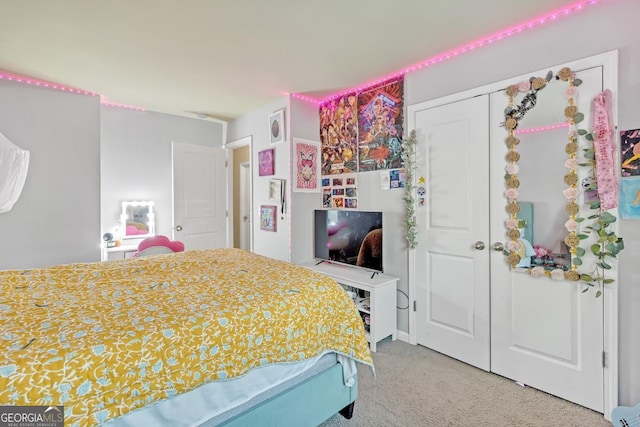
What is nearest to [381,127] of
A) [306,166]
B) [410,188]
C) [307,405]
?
[410,188]

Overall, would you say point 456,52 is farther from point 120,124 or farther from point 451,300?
point 120,124

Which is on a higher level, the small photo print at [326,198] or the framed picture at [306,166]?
the framed picture at [306,166]

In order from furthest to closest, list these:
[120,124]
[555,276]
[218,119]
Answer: [218,119]
[120,124]
[555,276]

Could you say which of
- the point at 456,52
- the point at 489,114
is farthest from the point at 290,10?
the point at 489,114

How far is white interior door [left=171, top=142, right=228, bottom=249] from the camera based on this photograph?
12.8 feet

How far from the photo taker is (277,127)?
353 cm

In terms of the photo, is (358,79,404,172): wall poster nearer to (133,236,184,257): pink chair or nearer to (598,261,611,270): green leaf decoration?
(598,261,611,270): green leaf decoration

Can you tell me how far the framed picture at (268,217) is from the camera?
367cm

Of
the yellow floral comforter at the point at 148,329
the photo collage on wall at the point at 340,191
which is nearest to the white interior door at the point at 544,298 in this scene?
the yellow floral comforter at the point at 148,329

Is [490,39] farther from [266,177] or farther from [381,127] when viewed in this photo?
[266,177]

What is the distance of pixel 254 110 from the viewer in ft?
13.1

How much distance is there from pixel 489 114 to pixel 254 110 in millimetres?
2810

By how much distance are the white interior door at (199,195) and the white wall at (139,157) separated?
409mm

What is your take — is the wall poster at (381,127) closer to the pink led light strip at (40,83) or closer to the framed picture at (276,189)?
the framed picture at (276,189)
